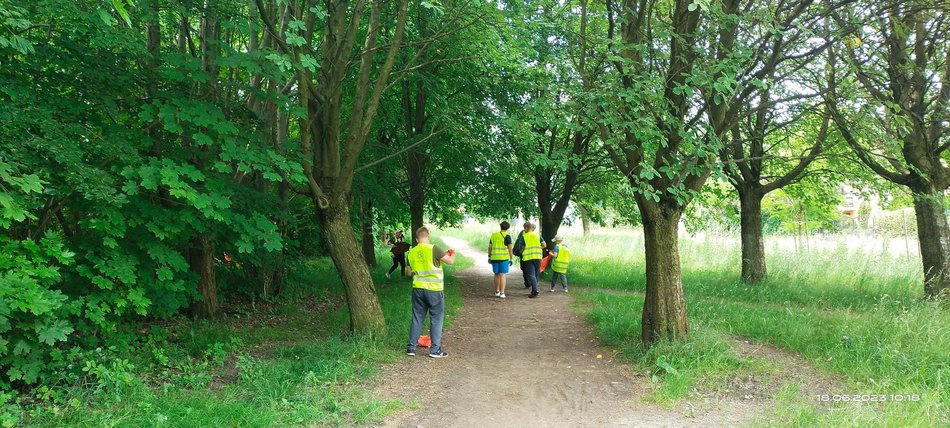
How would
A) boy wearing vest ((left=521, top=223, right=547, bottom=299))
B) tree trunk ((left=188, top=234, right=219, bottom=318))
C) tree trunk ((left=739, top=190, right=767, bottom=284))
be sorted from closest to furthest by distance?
tree trunk ((left=188, top=234, right=219, bottom=318))
boy wearing vest ((left=521, top=223, right=547, bottom=299))
tree trunk ((left=739, top=190, right=767, bottom=284))

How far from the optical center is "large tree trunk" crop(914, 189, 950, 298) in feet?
31.9

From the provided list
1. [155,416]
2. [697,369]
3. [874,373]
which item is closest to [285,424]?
[155,416]

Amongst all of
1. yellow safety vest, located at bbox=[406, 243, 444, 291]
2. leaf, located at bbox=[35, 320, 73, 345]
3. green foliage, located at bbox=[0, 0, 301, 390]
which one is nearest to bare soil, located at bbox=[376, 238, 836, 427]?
yellow safety vest, located at bbox=[406, 243, 444, 291]

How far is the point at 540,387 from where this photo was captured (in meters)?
6.06

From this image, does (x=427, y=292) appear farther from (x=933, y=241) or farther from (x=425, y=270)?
(x=933, y=241)

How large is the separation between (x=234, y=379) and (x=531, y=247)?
24.9 feet

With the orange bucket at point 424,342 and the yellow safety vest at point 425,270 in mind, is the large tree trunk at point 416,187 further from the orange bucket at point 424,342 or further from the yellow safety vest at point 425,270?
the yellow safety vest at point 425,270

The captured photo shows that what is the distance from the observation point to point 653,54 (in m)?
7.21

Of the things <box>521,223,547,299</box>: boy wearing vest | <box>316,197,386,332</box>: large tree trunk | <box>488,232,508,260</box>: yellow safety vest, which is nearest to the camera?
<box>316,197,386,332</box>: large tree trunk

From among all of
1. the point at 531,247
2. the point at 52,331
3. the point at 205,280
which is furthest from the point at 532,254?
the point at 52,331

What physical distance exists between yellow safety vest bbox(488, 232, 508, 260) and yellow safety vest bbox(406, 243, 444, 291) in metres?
5.38

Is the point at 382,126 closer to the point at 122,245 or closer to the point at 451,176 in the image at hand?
the point at 451,176

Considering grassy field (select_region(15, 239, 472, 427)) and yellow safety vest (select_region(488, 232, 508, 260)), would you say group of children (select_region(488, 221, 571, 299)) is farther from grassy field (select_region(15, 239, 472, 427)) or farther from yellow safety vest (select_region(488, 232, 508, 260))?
grassy field (select_region(15, 239, 472, 427))

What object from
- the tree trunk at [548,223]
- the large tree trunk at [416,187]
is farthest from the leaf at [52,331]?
the tree trunk at [548,223]
